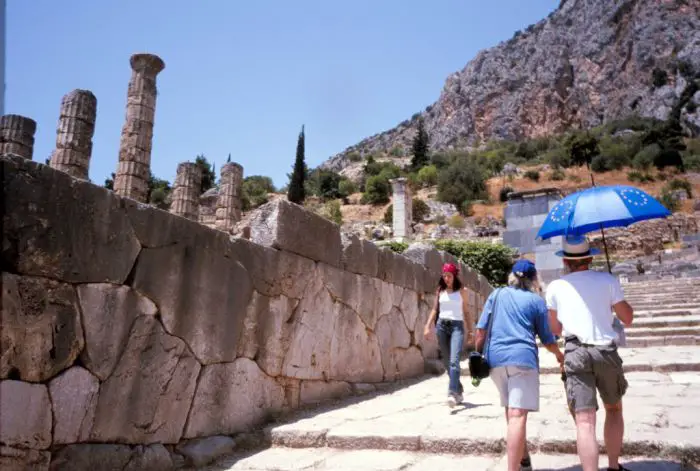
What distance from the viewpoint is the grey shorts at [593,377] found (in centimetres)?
280

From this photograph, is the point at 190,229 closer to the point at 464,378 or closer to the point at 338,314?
the point at 338,314

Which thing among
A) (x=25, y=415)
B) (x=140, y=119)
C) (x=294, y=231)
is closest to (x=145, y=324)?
(x=25, y=415)

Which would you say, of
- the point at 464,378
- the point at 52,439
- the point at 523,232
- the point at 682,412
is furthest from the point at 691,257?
the point at 52,439

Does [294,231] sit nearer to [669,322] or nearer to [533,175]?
[669,322]

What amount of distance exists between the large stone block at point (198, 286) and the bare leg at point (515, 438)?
2052mm

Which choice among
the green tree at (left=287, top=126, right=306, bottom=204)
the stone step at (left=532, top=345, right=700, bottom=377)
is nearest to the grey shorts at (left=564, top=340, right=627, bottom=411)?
the stone step at (left=532, top=345, right=700, bottom=377)

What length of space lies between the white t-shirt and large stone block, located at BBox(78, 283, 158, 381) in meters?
2.47

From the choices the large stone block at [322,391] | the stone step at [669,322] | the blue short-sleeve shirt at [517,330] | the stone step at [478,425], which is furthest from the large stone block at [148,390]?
the stone step at [669,322]

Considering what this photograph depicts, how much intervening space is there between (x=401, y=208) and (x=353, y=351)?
22.5 metres

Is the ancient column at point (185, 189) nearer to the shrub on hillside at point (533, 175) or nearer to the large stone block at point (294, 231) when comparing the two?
the large stone block at point (294, 231)

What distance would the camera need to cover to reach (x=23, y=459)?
2512mm

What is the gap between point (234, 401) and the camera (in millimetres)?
4012

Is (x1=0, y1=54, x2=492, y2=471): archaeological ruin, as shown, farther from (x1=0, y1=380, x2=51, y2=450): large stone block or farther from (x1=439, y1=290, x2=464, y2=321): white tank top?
(x1=439, y1=290, x2=464, y2=321): white tank top

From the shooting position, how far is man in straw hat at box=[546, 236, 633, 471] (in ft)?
9.07
